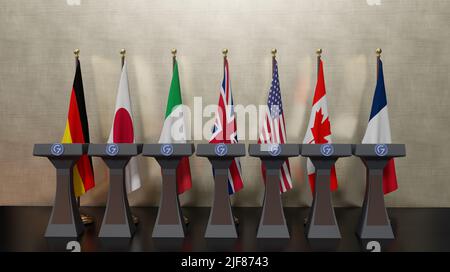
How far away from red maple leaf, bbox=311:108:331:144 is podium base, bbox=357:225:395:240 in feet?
2.14

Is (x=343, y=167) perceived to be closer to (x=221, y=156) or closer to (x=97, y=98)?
(x=221, y=156)

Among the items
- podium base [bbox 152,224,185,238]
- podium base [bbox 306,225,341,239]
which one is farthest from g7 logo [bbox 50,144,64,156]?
podium base [bbox 306,225,341,239]

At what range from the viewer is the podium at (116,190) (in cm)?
225

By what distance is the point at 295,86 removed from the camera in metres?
2.97

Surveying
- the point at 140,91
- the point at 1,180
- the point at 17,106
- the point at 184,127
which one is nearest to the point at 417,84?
the point at 184,127

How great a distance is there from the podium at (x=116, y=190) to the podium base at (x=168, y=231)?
0.14m

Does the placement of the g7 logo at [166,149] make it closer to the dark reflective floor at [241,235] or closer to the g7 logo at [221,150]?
the g7 logo at [221,150]

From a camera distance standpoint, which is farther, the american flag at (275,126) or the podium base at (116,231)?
the american flag at (275,126)

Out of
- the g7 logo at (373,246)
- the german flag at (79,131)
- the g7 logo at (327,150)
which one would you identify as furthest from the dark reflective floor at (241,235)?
the g7 logo at (327,150)

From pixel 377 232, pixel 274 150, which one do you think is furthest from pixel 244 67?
pixel 377 232

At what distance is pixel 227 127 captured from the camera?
2.67 m

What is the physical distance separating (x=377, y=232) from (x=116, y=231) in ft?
4.42

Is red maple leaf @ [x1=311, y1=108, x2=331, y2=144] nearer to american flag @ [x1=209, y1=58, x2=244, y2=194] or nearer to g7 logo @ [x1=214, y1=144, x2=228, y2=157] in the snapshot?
american flag @ [x1=209, y1=58, x2=244, y2=194]

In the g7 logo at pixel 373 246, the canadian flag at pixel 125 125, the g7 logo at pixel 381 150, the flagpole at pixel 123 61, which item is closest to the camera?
the g7 logo at pixel 373 246
